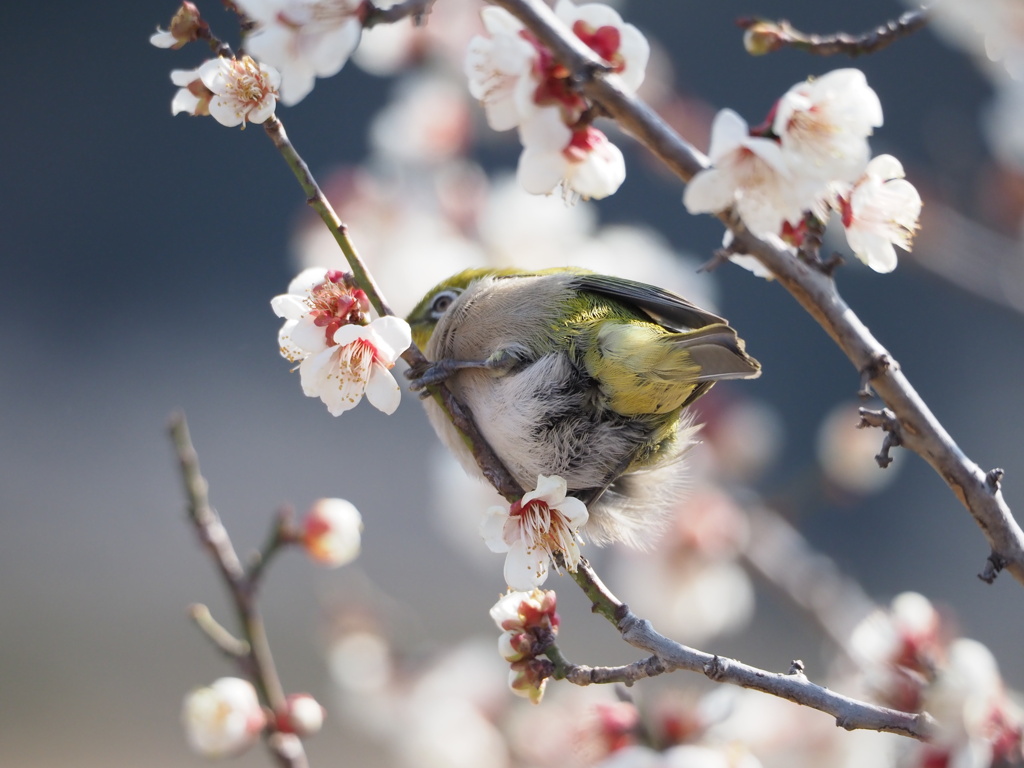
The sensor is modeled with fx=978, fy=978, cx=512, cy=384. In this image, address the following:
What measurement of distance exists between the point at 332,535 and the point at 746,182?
2.63 feet

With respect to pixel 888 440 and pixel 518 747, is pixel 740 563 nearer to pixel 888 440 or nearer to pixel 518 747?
pixel 518 747

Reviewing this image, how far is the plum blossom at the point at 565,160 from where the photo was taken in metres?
0.87

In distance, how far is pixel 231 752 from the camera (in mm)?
1226

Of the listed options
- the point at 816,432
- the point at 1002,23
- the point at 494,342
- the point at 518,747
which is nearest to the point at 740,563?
the point at 518,747

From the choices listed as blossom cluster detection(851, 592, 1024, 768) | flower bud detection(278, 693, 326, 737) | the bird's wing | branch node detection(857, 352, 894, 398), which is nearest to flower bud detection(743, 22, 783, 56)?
branch node detection(857, 352, 894, 398)

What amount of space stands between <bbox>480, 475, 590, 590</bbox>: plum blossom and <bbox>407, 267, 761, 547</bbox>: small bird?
263 millimetres

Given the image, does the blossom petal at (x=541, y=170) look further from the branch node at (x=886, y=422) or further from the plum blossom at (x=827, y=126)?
the branch node at (x=886, y=422)

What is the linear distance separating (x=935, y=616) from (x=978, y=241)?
80 cm

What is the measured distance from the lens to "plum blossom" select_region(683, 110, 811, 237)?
0.80m

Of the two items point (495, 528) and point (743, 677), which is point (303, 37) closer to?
point (495, 528)

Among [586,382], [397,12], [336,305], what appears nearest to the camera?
[397,12]

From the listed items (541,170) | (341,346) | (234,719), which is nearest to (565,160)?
Result: (541,170)

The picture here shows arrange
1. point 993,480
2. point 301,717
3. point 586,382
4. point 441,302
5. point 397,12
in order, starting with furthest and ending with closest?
point 441,302, point 586,382, point 301,717, point 993,480, point 397,12

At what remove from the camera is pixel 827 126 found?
2.82 feet
